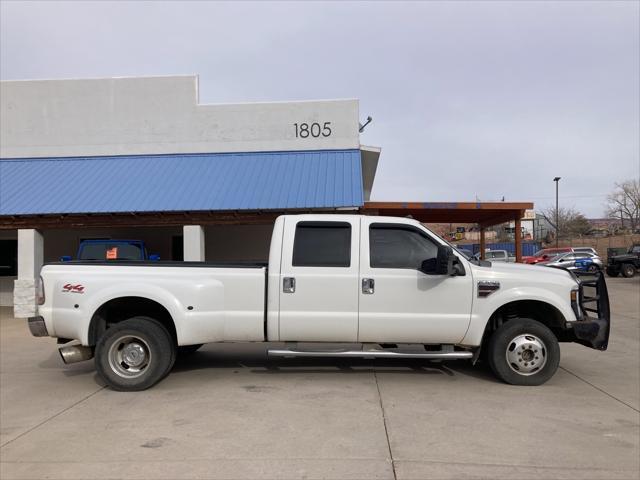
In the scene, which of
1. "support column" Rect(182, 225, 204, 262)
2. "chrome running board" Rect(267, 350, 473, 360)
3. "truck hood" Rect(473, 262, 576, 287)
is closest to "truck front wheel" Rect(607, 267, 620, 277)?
"support column" Rect(182, 225, 204, 262)

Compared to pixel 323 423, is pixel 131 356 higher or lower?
higher

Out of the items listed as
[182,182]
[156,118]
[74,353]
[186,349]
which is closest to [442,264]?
[186,349]

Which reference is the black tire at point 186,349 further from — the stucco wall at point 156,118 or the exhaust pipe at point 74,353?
the stucco wall at point 156,118

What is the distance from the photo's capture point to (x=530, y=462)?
4.00m

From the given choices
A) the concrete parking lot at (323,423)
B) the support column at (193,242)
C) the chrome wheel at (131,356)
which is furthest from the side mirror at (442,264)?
the support column at (193,242)

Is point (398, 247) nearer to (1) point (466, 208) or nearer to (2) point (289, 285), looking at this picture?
(2) point (289, 285)

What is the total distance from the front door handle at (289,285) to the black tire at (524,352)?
8.08ft

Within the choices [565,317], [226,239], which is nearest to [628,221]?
[226,239]

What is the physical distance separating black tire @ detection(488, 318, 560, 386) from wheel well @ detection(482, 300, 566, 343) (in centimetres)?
22

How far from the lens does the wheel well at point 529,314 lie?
6.15m

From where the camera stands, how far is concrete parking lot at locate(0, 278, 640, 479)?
3.93m

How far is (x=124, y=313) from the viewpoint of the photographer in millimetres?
6535

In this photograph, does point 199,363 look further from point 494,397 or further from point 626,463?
point 626,463

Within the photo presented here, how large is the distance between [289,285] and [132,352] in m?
2.06
